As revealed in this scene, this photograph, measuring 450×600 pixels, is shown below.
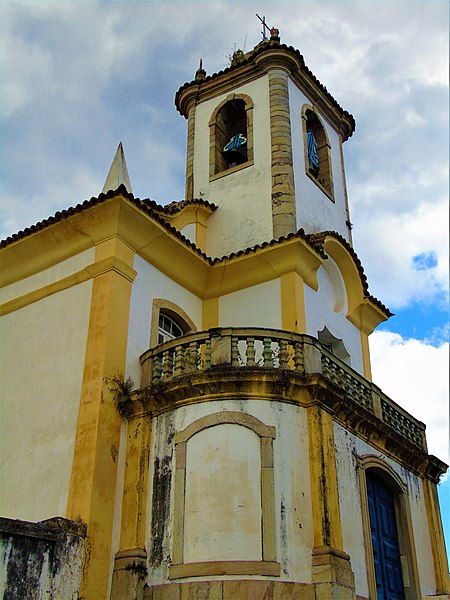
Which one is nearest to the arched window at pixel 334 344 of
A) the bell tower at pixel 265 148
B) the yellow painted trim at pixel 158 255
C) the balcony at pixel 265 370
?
A: the yellow painted trim at pixel 158 255

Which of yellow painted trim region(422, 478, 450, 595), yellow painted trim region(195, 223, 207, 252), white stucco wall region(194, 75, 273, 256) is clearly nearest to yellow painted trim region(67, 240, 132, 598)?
yellow painted trim region(195, 223, 207, 252)

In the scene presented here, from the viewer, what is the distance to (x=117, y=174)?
46.9 feet

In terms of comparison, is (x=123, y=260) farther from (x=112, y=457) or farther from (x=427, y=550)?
(x=427, y=550)

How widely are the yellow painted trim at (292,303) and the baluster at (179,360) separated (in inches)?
96.9

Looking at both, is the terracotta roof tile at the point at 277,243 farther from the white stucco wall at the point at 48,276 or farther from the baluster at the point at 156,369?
the baluster at the point at 156,369

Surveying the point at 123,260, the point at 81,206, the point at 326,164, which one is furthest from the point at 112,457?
the point at 326,164

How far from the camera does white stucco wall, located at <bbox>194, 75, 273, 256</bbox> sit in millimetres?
16062

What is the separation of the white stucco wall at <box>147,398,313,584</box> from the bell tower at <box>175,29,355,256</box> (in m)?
5.12

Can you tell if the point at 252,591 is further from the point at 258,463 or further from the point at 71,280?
the point at 71,280

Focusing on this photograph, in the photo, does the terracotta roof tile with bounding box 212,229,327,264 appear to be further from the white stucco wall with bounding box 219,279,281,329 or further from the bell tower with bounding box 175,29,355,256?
the bell tower with bounding box 175,29,355,256

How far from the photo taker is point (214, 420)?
11.2 meters

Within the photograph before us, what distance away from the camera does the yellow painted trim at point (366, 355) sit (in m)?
16.3

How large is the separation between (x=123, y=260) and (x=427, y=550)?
7606 mm

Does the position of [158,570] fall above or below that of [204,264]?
below
